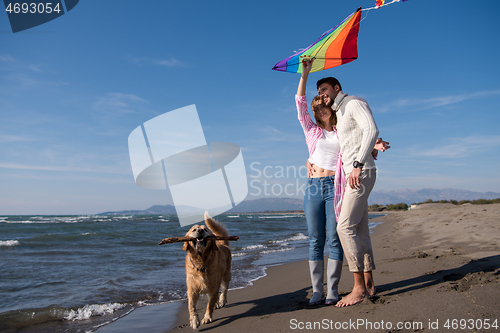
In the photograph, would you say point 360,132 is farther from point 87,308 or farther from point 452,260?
point 87,308

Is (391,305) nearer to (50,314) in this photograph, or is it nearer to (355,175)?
(355,175)

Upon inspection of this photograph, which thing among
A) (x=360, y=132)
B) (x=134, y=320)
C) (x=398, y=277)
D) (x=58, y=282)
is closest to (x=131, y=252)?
(x=58, y=282)

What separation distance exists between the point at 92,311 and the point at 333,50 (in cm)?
447

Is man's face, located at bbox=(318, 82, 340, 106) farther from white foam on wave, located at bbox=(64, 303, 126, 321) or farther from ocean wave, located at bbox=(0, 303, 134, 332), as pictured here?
white foam on wave, located at bbox=(64, 303, 126, 321)

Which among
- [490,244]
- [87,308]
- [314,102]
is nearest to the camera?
[314,102]

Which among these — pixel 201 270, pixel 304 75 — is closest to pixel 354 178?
pixel 304 75

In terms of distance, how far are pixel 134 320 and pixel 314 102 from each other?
131 inches

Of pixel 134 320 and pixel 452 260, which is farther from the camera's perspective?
pixel 452 260

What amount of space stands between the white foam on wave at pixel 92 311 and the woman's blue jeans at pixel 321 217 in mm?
2858

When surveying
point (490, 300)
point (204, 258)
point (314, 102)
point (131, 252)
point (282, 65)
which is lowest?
point (131, 252)

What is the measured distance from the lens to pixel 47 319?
12.3 feet

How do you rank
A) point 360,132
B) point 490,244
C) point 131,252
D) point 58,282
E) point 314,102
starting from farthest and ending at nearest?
point 131,252 < point 58,282 < point 490,244 < point 314,102 < point 360,132

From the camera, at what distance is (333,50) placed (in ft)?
11.0

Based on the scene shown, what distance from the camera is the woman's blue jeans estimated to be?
3.02 meters
